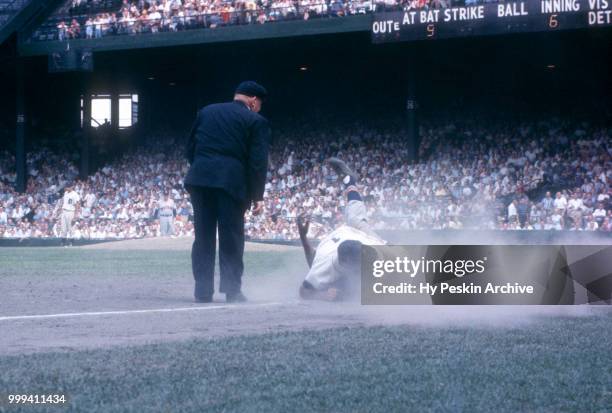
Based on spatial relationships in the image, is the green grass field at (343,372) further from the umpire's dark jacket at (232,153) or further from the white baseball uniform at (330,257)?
the umpire's dark jacket at (232,153)

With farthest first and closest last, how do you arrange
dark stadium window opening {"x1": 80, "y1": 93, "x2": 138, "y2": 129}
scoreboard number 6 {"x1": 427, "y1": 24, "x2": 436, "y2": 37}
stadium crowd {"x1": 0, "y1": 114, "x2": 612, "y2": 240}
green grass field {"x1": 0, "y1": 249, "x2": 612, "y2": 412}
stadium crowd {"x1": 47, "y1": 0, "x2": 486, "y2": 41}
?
dark stadium window opening {"x1": 80, "y1": 93, "x2": 138, "y2": 129}
stadium crowd {"x1": 47, "y1": 0, "x2": 486, "y2": 41}
scoreboard number 6 {"x1": 427, "y1": 24, "x2": 436, "y2": 37}
stadium crowd {"x1": 0, "y1": 114, "x2": 612, "y2": 240}
green grass field {"x1": 0, "y1": 249, "x2": 612, "y2": 412}

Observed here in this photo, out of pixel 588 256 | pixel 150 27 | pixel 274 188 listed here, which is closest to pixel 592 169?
pixel 274 188

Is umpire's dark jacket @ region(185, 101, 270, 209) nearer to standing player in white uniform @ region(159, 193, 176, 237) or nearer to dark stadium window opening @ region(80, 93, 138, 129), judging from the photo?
standing player in white uniform @ region(159, 193, 176, 237)

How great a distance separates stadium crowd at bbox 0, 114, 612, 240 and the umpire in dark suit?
47.6 ft

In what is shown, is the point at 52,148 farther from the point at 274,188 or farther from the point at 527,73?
the point at 527,73

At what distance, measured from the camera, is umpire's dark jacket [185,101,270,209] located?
26.1ft

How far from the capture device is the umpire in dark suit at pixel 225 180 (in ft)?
26.2

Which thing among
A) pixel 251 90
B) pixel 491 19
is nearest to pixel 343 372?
pixel 251 90

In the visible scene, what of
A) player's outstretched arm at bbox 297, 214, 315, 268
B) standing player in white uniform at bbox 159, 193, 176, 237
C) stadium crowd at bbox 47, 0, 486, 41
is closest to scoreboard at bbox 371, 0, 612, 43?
stadium crowd at bbox 47, 0, 486, 41

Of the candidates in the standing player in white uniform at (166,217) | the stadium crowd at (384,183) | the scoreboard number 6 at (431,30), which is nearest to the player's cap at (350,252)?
the stadium crowd at (384,183)

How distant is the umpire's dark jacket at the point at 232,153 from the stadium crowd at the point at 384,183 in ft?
47.6

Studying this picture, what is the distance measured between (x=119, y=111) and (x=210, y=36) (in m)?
10.2

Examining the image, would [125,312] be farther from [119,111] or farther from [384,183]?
[119,111]

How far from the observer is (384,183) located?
2744 centimetres
